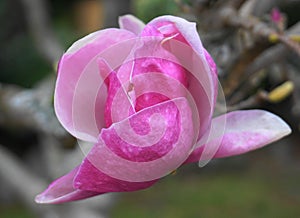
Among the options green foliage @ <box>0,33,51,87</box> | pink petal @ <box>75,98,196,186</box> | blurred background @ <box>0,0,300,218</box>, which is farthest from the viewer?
green foliage @ <box>0,33,51,87</box>

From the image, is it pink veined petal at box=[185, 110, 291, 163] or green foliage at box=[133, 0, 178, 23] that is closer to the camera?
pink veined petal at box=[185, 110, 291, 163]

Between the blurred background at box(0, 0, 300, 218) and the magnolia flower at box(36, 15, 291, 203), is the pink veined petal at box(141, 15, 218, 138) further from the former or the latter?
the blurred background at box(0, 0, 300, 218)

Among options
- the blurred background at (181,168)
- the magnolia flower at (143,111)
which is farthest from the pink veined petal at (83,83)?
the blurred background at (181,168)

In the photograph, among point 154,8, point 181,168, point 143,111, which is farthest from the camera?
point 181,168

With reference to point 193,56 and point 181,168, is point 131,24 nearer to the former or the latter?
point 193,56

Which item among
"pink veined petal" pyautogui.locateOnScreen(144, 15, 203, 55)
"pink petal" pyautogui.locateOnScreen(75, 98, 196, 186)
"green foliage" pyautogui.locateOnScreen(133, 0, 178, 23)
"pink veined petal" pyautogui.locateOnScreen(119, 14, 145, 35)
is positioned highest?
"pink veined petal" pyautogui.locateOnScreen(144, 15, 203, 55)

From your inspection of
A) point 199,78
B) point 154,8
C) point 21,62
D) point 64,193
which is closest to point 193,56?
point 199,78

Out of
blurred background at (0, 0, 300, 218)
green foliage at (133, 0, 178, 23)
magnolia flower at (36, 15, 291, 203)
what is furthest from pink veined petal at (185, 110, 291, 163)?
green foliage at (133, 0, 178, 23)

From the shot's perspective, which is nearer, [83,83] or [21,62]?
[83,83]
